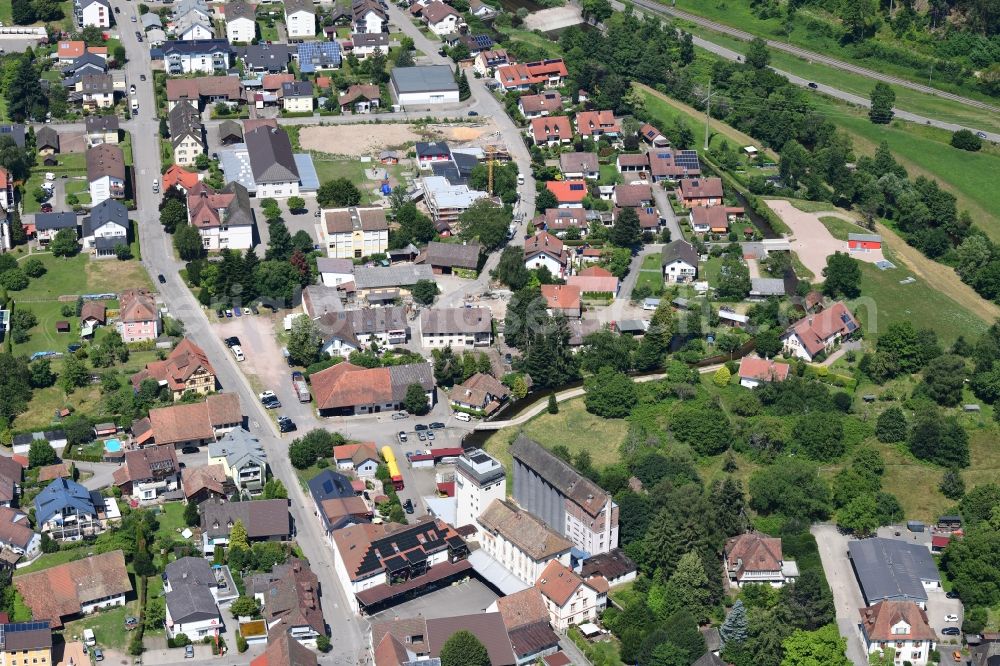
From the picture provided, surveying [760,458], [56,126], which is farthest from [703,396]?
[56,126]

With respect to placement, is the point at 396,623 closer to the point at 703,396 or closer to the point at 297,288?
the point at 703,396

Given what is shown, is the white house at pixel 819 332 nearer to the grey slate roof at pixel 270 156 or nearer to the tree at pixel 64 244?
the grey slate roof at pixel 270 156

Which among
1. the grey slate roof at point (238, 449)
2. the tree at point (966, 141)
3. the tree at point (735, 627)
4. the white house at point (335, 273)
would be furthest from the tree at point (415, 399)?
the tree at point (966, 141)

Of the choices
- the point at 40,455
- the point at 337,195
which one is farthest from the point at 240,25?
the point at 40,455

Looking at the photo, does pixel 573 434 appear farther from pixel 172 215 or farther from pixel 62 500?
pixel 172 215

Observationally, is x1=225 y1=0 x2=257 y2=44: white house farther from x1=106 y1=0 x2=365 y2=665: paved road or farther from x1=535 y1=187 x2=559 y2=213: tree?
x1=535 y1=187 x2=559 y2=213: tree

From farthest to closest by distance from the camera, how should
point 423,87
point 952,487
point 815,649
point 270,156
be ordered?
point 423,87
point 270,156
point 952,487
point 815,649
